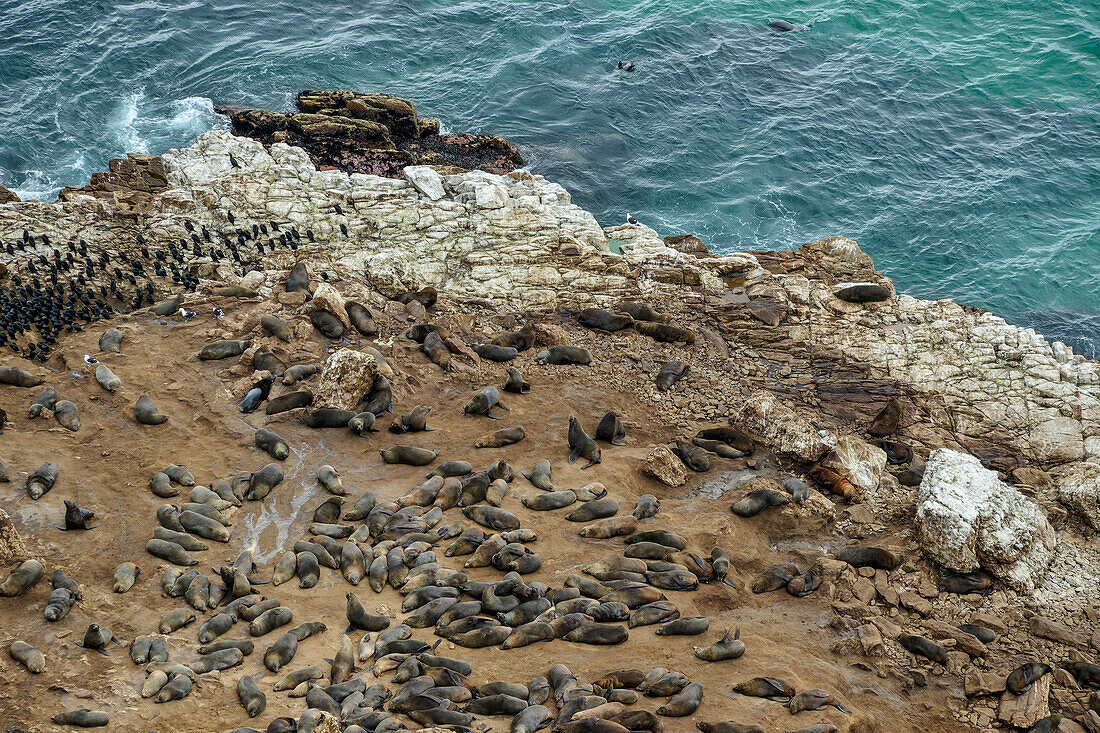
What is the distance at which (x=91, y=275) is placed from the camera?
16969 mm

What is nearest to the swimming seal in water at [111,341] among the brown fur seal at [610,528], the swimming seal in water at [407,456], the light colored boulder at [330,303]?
the light colored boulder at [330,303]

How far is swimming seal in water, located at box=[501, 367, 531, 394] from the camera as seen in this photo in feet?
48.7

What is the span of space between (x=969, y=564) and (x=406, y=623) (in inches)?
330

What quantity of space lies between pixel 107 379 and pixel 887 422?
14631mm

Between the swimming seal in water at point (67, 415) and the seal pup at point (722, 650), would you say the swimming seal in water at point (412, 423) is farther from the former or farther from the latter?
the seal pup at point (722, 650)

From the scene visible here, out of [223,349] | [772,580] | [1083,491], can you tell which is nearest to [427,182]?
[223,349]

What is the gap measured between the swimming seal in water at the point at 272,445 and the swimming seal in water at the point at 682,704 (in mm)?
7498

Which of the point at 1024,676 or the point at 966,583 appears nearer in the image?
the point at 1024,676

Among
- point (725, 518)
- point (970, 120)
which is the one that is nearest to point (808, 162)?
point (970, 120)

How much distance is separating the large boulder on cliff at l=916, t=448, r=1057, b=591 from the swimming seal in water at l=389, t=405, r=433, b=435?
8455mm

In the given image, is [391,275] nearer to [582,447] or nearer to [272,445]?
[272,445]

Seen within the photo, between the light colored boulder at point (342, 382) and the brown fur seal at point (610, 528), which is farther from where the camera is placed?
the light colored boulder at point (342, 382)

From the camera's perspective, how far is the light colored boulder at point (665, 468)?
43.3 feet

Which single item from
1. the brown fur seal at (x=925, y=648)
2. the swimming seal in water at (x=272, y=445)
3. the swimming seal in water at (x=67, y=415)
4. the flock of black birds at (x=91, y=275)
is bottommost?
the brown fur seal at (x=925, y=648)
